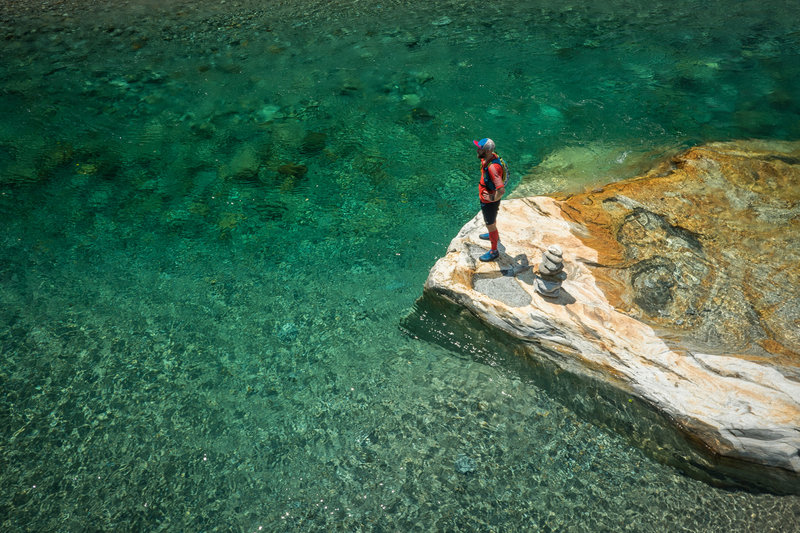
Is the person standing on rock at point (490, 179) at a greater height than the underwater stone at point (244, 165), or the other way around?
the person standing on rock at point (490, 179)

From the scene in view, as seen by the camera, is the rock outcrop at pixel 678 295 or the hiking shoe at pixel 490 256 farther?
the hiking shoe at pixel 490 256

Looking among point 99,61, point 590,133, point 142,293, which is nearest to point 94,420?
point 142,293

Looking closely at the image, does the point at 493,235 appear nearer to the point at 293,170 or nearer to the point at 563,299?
the point at 563,299

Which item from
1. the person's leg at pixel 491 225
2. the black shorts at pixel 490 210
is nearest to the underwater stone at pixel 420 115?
the person's leg at pixel 491 225

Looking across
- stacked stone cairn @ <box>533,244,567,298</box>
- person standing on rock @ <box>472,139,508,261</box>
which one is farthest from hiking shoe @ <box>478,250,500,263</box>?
stacked stone cairn @ <box>533,244,567,298</box>

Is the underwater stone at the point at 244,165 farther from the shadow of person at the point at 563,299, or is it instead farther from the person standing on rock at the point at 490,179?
the shadow of person at the point at 563,299

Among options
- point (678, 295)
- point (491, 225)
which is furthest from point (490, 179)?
point (678, 295)

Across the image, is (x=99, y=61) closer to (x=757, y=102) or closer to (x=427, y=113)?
(x=427, y=113)
